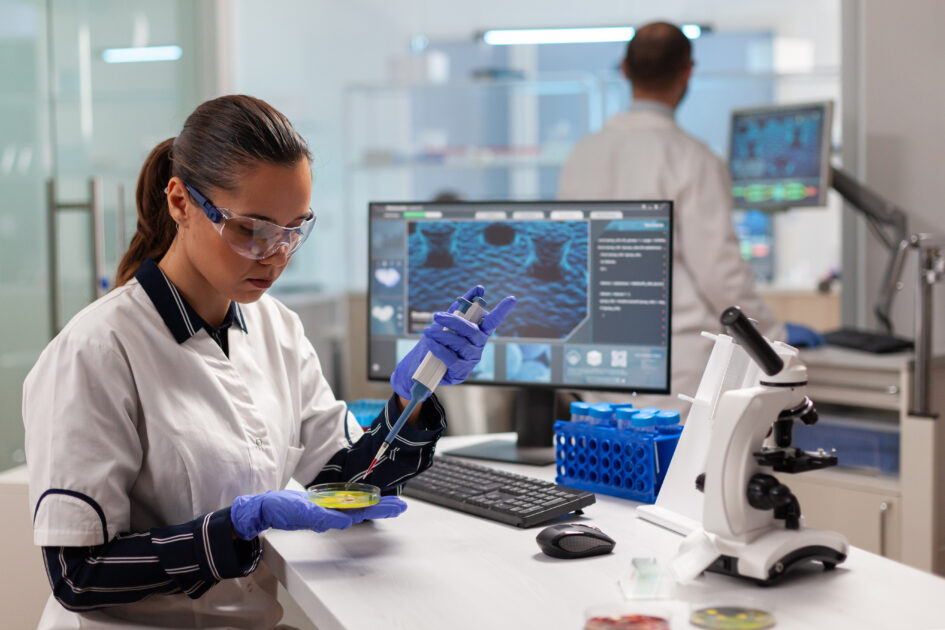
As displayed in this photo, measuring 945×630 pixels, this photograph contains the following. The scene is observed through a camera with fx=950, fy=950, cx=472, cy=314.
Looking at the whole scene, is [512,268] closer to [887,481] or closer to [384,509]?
[384,509]

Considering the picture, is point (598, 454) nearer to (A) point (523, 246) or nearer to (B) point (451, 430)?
(A) point (523, 246)

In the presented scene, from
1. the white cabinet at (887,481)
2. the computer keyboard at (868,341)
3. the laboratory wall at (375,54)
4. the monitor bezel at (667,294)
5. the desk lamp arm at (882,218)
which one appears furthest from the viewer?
the laboratory wall at (375,54)

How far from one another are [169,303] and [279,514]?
0.35m

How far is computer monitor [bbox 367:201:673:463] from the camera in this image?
167 cm

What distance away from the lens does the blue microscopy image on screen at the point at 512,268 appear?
5.61 feet

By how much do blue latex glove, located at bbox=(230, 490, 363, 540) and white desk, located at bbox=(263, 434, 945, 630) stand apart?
0.06m

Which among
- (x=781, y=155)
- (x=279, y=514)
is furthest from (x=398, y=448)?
(x=781, y=155)

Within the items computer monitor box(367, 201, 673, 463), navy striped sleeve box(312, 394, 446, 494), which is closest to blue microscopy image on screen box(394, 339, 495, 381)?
computer monitor box(367, 201, 673, 463)

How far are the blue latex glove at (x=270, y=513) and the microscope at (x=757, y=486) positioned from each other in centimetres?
45

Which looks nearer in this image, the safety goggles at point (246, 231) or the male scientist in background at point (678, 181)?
the safety goggles at point (246, 231)

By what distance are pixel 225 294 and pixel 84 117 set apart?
175 cm

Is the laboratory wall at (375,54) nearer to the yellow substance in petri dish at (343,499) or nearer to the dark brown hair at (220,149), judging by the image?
the dark brown hair at (220,149)

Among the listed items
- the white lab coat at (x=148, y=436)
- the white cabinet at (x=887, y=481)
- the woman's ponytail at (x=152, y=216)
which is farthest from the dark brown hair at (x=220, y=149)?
the white cabinet at (x=887, y=481)

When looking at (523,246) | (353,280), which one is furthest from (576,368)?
(353,280)
